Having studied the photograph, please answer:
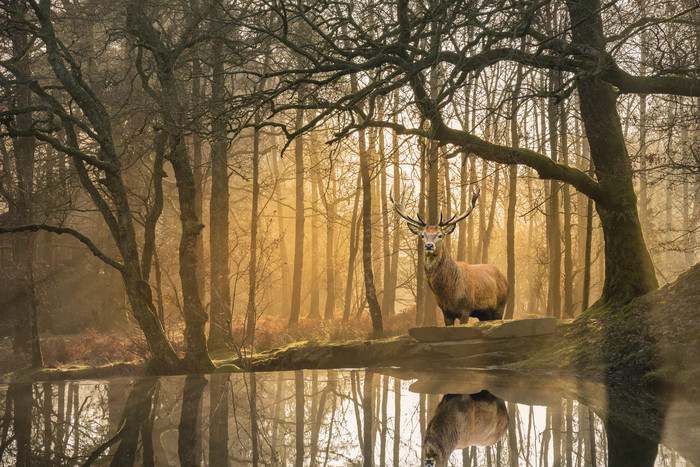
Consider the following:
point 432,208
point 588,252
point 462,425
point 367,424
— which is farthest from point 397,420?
point 432,208

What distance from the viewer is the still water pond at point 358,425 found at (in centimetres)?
479

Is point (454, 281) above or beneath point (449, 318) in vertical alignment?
above

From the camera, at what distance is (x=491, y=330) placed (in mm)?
10625

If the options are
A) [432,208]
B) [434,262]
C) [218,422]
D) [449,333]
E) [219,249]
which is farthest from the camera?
[219,249]

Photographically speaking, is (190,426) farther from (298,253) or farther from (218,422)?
(298,253)

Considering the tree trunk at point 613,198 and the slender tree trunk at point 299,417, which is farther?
the tree trunk at point 613,198

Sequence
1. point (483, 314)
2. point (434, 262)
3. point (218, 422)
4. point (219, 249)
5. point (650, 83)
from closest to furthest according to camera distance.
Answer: point (218, 422)
point (650, 83)
point (434, 262)
point (483, 314)
point (219, 249)

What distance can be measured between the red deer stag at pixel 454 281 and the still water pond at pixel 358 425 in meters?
2.81

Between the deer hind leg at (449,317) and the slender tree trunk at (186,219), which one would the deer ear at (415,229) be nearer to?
the deer hind leg at (449,317)

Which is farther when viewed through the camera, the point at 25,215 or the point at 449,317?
the point at 25,215

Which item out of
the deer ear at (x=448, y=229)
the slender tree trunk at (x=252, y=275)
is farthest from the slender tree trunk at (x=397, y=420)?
the deer ear at (x=448, y=229)

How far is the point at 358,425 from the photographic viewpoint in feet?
19.4

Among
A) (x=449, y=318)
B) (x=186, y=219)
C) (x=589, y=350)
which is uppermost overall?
(x=186, y=219)

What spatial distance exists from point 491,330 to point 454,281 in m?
1.23
